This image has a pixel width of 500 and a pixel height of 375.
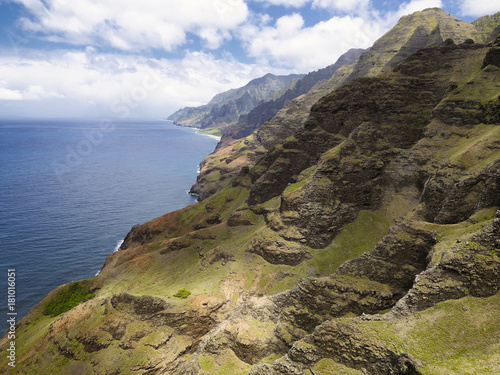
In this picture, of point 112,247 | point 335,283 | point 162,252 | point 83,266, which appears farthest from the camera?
point 112,247

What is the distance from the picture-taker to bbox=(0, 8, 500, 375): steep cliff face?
64.2 feet

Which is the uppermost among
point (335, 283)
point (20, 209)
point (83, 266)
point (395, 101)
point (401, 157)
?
point (395, 101)

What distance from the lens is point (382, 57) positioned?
159625 millimetres

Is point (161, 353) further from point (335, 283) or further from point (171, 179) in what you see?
point (171, 179)

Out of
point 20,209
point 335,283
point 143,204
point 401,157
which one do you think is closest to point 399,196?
point 401,157

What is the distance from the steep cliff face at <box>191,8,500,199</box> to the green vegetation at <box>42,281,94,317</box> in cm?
8429

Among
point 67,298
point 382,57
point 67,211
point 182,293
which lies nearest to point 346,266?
point 182,293

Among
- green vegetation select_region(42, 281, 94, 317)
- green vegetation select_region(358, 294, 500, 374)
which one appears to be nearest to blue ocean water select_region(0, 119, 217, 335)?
green vegetation select_region(42, 281, 94, 317)

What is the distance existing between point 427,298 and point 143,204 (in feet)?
430

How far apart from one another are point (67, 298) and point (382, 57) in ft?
645

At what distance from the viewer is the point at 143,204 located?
131000 millimetres
